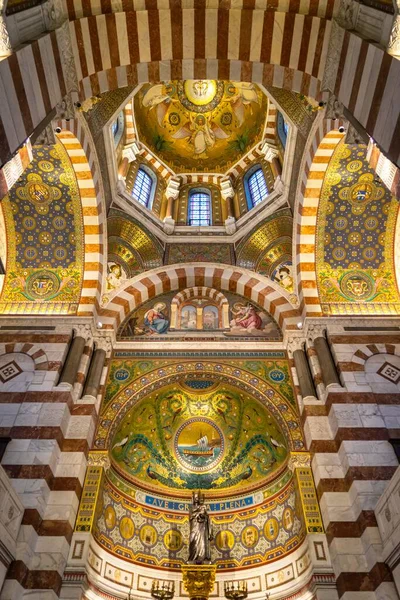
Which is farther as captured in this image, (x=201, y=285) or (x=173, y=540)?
(x=201, y=285)

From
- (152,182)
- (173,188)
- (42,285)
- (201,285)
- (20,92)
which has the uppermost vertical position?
(152,182)

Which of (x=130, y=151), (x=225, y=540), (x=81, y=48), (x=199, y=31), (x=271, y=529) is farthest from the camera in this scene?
(x=130, y=151)

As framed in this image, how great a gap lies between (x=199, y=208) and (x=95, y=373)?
7732 mm

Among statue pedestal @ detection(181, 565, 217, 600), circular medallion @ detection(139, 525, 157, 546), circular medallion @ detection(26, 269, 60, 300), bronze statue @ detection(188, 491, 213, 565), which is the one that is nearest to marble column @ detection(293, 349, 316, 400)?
bronze statue @ detection(188, 491, 213, 565)

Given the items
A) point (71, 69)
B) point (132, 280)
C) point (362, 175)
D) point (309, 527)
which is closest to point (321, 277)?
point (362, 175)

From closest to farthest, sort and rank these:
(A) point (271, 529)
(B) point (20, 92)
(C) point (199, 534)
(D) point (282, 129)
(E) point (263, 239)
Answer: (B) point (20, 92) < (C) point (199, 534) < (A) point (271, 529) < (E) point (263, 239) < (D) point (282, 129)

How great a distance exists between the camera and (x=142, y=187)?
1499cm

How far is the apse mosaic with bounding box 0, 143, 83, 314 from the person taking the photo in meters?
10.9

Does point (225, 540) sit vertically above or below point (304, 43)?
below

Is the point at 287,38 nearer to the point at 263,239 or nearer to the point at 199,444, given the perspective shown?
the point at 263,239

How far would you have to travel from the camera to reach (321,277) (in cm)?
1153

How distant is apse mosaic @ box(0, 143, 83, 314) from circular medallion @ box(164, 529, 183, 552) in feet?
18.1

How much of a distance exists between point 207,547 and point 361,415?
3994 millimetres

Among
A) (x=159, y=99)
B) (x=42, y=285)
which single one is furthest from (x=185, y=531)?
(x=159, y=99)
